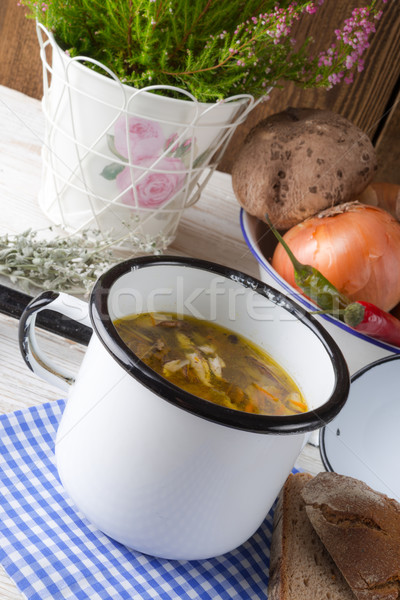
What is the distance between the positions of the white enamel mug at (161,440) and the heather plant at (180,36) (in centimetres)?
34

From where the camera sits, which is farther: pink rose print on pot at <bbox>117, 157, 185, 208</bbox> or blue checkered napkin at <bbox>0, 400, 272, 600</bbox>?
pink rose print on pot at <bbox>117, 157, 185, 208</bbox>

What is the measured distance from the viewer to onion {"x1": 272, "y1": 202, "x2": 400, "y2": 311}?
0.78 m

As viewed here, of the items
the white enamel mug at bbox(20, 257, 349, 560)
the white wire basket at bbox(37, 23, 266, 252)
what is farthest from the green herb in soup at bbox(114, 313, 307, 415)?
the white wire basket at bbox(37, 23, 266, 252)

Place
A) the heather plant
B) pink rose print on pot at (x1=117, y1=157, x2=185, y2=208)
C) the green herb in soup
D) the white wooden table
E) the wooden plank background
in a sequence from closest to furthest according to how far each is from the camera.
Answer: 1. the green herb in soup
2. the white wooden table
3. the heather plant
4. pink rose print on pot at (x1=117, y1=157, x2=185, y2=208)
5. the wooden plank background

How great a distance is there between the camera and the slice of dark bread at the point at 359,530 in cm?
49

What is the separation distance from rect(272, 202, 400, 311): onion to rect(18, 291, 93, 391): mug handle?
34 centimetres

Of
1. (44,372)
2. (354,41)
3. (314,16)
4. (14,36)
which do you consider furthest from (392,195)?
(14,36)

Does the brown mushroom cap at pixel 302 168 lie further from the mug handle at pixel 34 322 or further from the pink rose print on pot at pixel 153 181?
the mug handle at pixel 34 322

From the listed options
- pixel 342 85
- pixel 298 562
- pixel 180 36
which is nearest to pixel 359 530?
pixel 298 562

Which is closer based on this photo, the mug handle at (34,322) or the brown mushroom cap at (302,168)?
the mug handle at (34,322)

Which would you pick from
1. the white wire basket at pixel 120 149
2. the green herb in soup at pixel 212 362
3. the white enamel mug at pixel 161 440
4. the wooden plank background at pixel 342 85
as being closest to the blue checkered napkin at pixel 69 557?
the white enamel mug at pixel 161 440

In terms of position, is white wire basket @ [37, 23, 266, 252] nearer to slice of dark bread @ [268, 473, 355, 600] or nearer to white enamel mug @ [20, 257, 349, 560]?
white enamel mug @ [20, 257, 349, 560]

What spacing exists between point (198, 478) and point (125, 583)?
0.34 feet

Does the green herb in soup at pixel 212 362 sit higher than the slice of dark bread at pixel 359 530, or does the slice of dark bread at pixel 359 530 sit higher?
the green herb in soup at pixel 212 362
